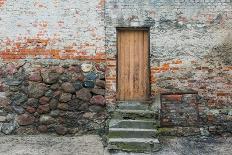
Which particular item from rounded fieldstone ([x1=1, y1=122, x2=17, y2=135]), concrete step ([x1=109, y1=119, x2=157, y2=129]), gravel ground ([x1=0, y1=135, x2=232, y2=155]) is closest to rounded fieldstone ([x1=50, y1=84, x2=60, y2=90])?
gravel ground ([x1=0, y1=135, x2=232, y2=155])

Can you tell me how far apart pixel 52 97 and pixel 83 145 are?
4.68ft

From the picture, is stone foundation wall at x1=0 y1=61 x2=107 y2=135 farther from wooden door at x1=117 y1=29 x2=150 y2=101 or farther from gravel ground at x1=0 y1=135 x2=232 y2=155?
wooden door at x1=117 y1=29 x2=150 y2=101

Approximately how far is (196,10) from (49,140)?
4369 millimetres

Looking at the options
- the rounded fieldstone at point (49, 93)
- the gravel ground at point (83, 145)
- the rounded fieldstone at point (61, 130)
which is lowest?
the gravel ground at point (83, 145)

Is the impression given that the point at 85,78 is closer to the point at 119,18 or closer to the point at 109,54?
the point at 109,54

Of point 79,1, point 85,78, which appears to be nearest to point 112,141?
point 85,78

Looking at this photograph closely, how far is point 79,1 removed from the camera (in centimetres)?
959

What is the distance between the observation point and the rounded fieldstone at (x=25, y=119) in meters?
9.62

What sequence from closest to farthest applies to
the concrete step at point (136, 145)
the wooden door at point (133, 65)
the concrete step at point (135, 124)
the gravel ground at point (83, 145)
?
the gravel ground at point (83, 145) → the concrete step at point (136, 145) → the concrete step at point (135, 124) → the wooden door at point (133, 65)

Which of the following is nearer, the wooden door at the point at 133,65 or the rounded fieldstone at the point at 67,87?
the rounded fieldstone at the point at 67,87

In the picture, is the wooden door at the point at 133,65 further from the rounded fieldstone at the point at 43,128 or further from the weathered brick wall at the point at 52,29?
the rounded fieldstone at the point at 43,128

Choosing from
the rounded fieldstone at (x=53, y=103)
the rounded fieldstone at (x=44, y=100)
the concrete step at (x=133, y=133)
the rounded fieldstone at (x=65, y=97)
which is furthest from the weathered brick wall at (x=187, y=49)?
the rounded fieldstone at (x=44, y=100)

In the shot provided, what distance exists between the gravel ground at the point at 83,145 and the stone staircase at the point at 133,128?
28 centimetres

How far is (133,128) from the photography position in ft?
30.2
